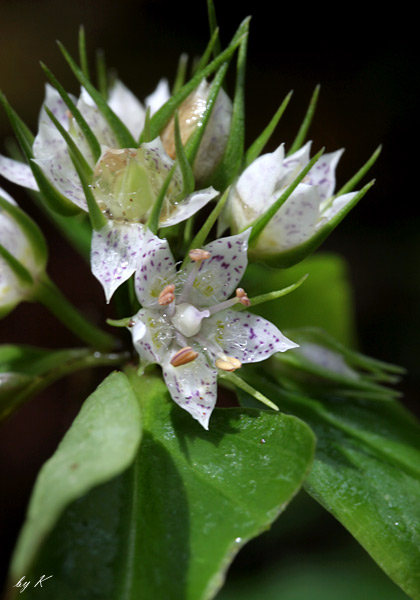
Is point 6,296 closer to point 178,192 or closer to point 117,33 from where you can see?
point 178,192

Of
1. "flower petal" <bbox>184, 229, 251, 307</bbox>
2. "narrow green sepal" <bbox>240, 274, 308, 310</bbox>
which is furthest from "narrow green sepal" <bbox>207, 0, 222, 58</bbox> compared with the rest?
"narrow green sepal" <bbox>240, 274, 308, 310</bbox>

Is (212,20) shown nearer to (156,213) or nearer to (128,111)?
(128,111)

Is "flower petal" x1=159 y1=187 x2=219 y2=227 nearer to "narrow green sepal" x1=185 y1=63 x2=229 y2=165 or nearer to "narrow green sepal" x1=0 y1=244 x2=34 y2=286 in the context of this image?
"narrow green sepal" x1=185 y1=63 x2=229 y2=165

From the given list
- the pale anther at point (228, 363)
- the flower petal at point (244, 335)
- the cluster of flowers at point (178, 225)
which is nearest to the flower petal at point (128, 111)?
the cluster of flowers at point (178, 225)

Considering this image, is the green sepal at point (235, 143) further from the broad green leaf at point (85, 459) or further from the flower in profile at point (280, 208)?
the broad green leaf at point (85, 459)

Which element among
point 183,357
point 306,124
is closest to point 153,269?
point 183,357

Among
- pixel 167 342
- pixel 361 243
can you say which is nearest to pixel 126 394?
pixel 167 342
